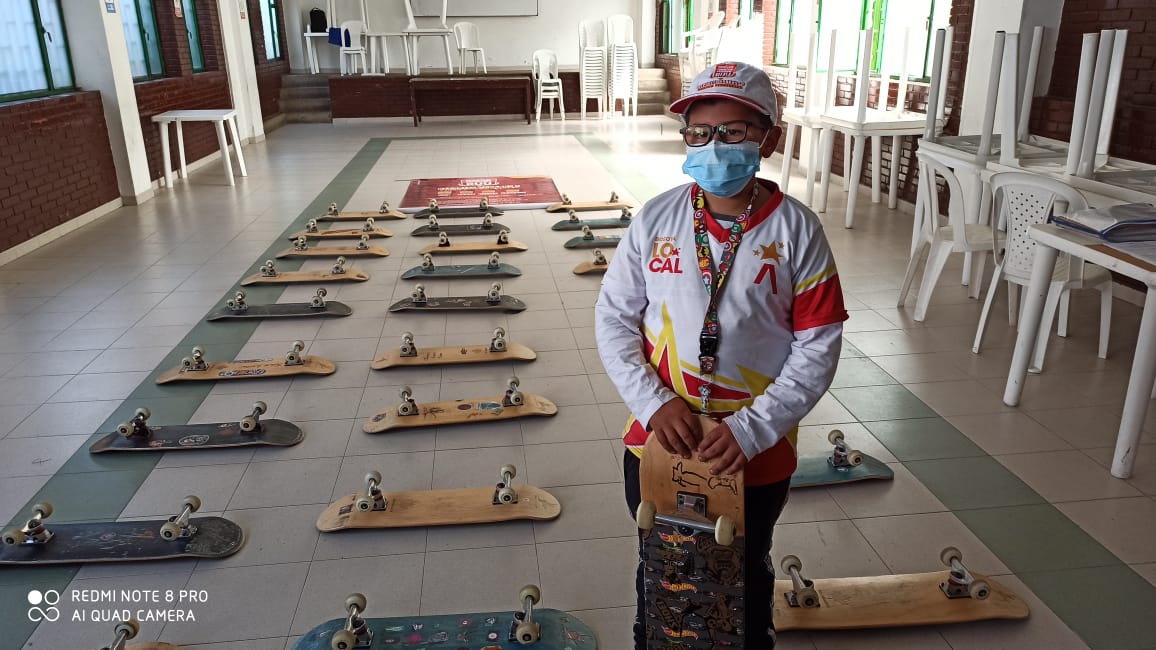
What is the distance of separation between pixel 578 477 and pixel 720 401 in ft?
4.80

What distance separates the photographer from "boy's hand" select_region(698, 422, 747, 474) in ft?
4.92

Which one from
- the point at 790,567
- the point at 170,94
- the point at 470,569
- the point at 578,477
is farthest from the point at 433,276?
the point at 170,94

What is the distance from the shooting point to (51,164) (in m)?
6.63

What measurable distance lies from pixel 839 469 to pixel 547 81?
12.6 m

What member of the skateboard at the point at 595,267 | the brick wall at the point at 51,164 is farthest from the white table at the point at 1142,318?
the brick wall at the point at 51,164

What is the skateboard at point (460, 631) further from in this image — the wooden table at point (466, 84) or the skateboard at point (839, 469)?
the wooden table at point (466, 84)

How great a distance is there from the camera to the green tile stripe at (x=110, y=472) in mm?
2395

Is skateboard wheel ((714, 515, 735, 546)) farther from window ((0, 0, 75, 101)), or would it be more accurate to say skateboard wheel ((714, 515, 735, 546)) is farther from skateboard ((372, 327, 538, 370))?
window ((0, 0, 75, 101))

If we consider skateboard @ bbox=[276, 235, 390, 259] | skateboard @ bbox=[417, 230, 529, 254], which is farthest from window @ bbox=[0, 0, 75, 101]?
skateboard @ bbox=[417, 230, 529, 254]

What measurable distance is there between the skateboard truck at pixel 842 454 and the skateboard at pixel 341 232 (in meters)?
4.27

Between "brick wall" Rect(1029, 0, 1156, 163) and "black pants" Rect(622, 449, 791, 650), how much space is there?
4.19 m

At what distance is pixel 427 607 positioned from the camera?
91.0 inches

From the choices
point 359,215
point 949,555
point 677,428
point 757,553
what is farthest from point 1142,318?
point 359,215

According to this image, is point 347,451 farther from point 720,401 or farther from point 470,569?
point 720,401
